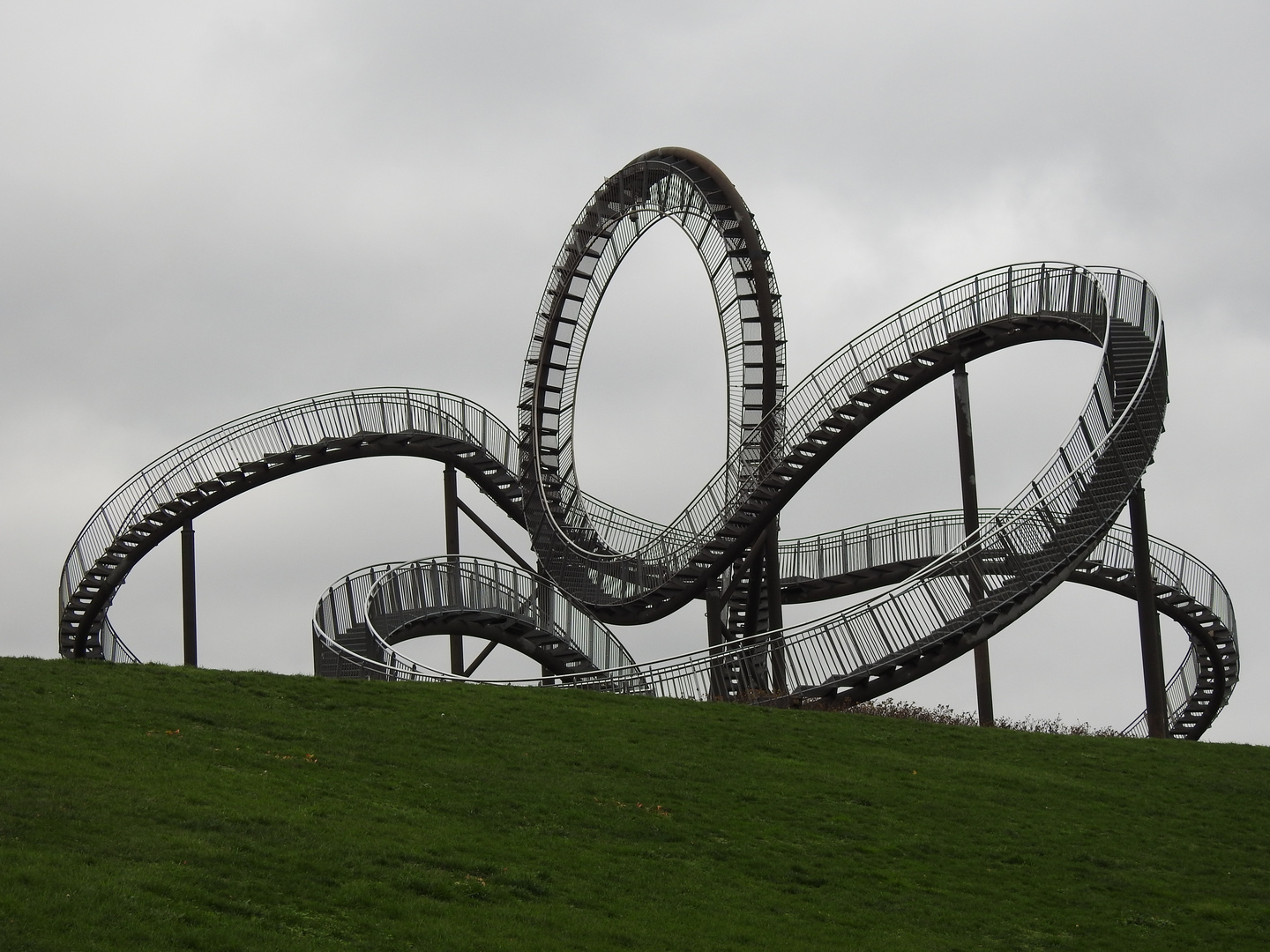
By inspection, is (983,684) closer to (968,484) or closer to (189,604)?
(968,484)

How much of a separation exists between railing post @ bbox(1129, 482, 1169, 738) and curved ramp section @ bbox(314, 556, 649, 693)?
9191 mm

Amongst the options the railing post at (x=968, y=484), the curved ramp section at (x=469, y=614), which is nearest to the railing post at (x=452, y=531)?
the curved ramp section at (x=469, y=614)

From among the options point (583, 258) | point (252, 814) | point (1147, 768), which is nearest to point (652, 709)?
point (1147, 768)

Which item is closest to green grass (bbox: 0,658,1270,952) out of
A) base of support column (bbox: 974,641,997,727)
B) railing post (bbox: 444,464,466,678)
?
base of support column (bbox: 974,641,997,727)

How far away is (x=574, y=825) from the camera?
1752 cm

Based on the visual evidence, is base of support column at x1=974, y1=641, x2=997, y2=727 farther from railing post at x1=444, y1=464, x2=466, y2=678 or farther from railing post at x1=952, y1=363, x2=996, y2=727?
railing post at x1=444, y1=464, x2=466, y2=678

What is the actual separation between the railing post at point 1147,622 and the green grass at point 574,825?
4158mm

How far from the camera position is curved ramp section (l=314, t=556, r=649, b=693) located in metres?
31.5

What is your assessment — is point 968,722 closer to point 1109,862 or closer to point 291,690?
point 1109,862

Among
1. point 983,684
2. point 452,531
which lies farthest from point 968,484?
point 452,531

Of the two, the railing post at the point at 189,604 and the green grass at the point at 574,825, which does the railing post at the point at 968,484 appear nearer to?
the green grass at the point at 574,825

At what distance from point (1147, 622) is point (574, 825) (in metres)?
14.9

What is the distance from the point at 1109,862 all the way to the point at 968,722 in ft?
31.9

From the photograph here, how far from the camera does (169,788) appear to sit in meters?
16.3
